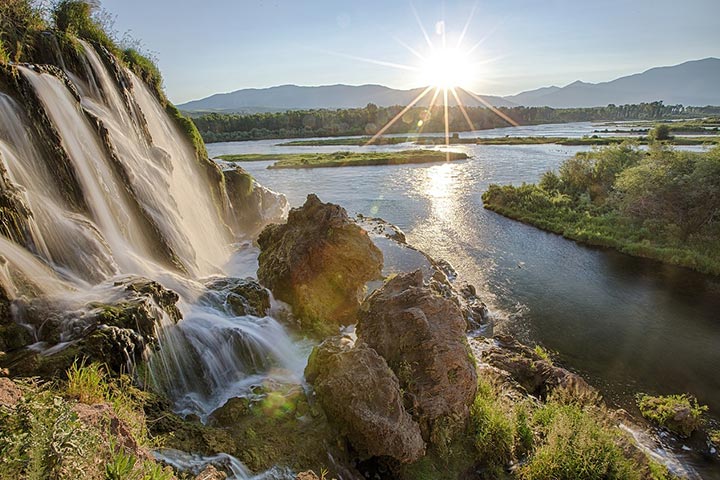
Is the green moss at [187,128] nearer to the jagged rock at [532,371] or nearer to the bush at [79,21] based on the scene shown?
the bush at [79,21]

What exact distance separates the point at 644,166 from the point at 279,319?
30.5 m

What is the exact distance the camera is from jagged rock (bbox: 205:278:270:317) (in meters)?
12.0

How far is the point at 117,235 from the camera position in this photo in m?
11.6

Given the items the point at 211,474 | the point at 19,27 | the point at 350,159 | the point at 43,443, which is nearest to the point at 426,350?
the point at 211,474

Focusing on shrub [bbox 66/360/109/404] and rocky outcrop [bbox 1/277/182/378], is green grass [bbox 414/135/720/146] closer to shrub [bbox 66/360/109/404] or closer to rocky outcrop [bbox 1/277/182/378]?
rocky outcrop [bbox 1/277/182/378]

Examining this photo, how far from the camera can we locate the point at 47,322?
7.33m

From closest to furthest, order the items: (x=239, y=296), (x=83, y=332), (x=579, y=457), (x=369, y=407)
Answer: (x=83, y=332) < (x=369, y=407) < (x=579, y=457) < (x=239, y=296)

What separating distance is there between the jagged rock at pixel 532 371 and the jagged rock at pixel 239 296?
26.2 feet

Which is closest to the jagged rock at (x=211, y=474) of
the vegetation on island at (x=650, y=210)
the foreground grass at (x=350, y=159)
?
the vegetation on island at (x=650, y=210)

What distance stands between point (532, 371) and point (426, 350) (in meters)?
6.19

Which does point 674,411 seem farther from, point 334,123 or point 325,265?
point 334,123

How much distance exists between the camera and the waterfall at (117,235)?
853 cm

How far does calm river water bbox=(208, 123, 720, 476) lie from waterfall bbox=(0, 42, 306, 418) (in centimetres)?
1233

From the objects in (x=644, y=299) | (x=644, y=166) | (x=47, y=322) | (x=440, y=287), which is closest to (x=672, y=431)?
(x=440, y=287)
